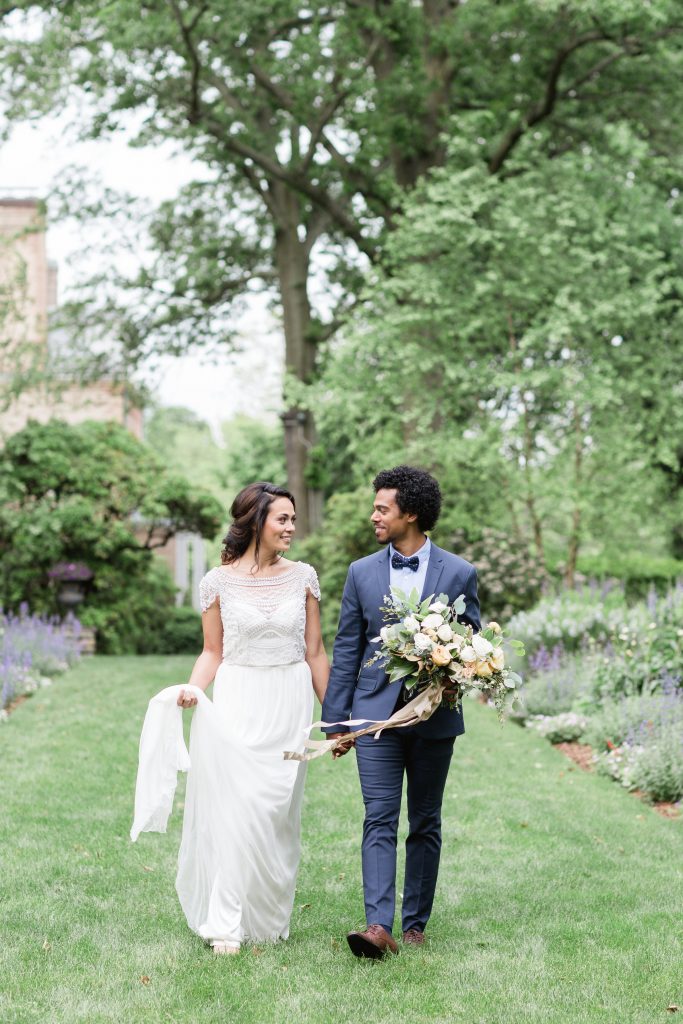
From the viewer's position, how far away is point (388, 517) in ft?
16.8

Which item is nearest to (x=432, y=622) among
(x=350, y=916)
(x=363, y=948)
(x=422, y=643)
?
(x=422, y=643)

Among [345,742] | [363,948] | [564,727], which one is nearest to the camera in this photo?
[363,948]

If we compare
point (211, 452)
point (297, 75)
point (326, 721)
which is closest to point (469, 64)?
point (297, 75)

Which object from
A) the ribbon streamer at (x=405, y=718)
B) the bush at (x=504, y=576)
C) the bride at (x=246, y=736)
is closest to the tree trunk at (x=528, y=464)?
the bush at (x=504, y=576)

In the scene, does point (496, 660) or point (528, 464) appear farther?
point (528, 464)

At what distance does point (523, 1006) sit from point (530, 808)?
3.65m

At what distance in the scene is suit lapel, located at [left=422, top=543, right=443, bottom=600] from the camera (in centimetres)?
517

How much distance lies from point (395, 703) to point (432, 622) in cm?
47

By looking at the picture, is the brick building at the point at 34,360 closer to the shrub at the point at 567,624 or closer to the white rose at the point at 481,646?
the shrub at the point at 567,624

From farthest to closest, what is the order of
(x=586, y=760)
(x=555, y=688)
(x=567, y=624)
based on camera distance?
(x=567, y=624), (x=555, y=688), (x=586, y=760)

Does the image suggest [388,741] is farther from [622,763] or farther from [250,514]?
[622,763]

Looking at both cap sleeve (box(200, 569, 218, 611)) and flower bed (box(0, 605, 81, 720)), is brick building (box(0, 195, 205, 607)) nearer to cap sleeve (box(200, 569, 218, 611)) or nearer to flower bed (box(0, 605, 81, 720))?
flower bed (box(0, 605, 81, 720))

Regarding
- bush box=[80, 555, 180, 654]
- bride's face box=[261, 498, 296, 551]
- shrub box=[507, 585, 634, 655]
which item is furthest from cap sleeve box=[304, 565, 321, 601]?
bush box=[80, 555, 180, 654]

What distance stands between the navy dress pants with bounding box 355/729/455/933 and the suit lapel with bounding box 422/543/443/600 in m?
0.58
